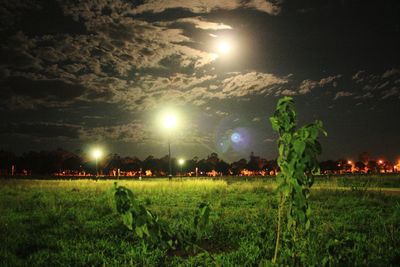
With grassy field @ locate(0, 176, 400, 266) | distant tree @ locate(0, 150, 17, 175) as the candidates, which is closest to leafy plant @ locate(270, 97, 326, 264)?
grassy field @ locate(0, 176, 400, 266)

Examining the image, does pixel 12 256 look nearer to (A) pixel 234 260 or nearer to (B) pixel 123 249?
(B) pixel 123 249

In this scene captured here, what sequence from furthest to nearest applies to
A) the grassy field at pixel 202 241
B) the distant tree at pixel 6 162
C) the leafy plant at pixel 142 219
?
1. the distant tree at pixel 6 162
2. the grassy field at pixel 202 241
3. the leafy plant at pixel 142 219

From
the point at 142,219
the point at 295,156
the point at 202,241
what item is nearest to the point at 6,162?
the point at 202,241

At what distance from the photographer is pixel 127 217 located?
387 centimetres

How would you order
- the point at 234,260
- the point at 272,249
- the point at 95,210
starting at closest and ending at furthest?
the point at 234,260, the point at 272,249, the point at 95,210

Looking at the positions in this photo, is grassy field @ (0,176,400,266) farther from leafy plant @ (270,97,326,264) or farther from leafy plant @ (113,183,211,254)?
leafy plant @ (270,97,326,264)

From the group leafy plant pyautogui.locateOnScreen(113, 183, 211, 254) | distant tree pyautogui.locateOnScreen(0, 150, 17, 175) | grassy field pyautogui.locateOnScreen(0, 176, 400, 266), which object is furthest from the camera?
distant tree pyautogui.locateOnScreen(0, 150, 17, 175)

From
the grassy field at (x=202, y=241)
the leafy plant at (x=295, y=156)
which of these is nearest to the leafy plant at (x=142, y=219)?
the grassy field at (x=202, y=241)

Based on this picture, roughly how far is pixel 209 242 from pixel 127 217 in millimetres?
5396

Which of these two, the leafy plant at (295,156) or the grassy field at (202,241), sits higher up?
the leafy plant at (295,156)

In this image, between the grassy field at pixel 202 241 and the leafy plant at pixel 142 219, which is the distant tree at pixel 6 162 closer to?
the grassy field at pixel 202 241

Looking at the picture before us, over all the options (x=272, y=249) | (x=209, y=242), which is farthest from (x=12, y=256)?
(x=272, y=249)

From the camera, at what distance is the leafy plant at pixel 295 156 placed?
3.92 meters

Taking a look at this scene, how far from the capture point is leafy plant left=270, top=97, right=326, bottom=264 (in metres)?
3.92
